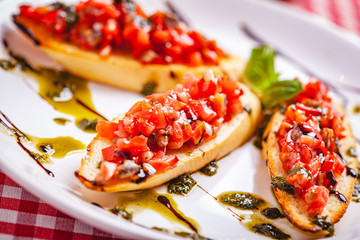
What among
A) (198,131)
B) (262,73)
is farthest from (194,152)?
(262,73)

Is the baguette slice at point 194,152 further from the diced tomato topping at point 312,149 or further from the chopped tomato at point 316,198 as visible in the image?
the chopped tomato at point 316,198

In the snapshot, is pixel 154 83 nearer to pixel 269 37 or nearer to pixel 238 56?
pixel 238 56

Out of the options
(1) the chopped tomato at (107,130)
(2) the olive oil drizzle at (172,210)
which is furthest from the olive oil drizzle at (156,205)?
(1) the chopped tomato at (107,130)

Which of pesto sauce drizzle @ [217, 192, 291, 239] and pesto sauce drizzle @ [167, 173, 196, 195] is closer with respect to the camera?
pesto sauce drizzle @ [217, 192, 291, 239]

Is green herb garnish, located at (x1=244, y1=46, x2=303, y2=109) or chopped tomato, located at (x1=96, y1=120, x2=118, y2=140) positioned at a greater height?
green herb garnish, located at (x1=244, y1=46, x2=303, y2=109)

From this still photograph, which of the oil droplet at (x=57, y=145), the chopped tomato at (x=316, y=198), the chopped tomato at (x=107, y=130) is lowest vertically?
the oil droplet at (x=57, y=145)

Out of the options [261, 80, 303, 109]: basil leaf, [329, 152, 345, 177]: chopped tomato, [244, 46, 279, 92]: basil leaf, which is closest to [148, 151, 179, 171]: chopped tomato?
[329, 152, 345, 177]: chopped tomato

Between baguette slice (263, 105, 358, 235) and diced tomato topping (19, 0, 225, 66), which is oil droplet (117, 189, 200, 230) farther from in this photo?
diced tomato topping (19, 0, 225, 66)

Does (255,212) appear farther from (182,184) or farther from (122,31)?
(122,31)
